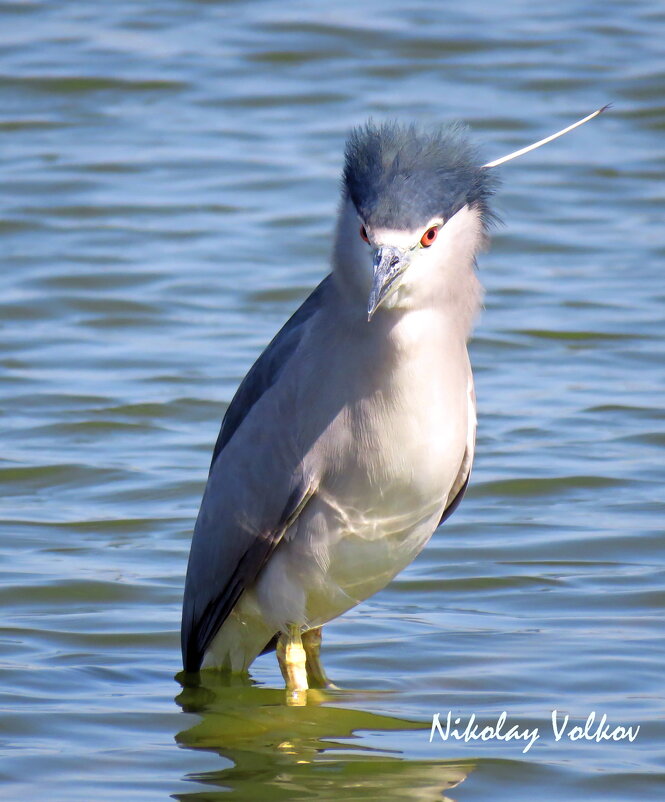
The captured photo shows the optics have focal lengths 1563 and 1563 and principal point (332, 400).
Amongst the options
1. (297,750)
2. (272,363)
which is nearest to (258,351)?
(272,363)

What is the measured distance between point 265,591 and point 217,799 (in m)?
1.00

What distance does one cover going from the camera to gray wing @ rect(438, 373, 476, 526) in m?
5.45

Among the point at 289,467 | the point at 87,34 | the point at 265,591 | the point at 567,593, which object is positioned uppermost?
the point at 87,34

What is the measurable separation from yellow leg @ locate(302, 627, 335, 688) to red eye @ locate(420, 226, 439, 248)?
5.30 feet

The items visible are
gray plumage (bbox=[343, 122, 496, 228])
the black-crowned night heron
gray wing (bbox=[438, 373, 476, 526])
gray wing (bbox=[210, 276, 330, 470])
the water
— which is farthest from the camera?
gray wing (bbox=[438, 373, 476, 526])

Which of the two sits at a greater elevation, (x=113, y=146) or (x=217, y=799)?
(x=113, y=146)

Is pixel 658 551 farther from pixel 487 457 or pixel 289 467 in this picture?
pixel 289 467

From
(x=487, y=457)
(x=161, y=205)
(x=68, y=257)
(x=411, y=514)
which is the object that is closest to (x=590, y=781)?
(x=411, y=514)

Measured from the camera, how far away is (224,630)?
5582 millimetres

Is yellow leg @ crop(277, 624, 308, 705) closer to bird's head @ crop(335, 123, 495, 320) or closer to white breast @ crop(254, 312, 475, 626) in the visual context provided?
white breast @ crop(254, 312, 475, 626)

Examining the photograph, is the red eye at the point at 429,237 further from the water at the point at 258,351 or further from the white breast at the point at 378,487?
the water at the point at 258,351

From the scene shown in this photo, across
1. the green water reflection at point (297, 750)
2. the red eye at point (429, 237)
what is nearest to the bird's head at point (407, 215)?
the red eye at point (429, 237)

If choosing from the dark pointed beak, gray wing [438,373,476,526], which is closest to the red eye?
the dark pointed beak

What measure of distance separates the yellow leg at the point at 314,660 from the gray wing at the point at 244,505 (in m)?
0.38
